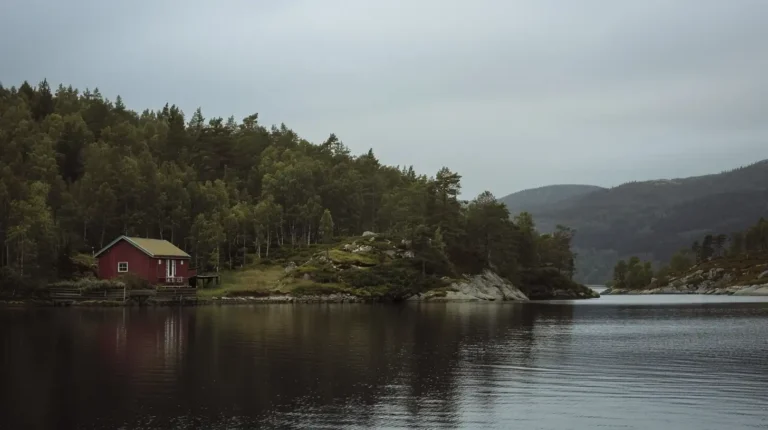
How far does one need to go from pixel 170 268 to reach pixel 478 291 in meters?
63.0

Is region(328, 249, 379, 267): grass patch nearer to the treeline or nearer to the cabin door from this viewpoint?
the treeline

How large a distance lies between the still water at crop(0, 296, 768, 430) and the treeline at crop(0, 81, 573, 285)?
4828cm

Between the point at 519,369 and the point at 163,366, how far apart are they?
2043 cm

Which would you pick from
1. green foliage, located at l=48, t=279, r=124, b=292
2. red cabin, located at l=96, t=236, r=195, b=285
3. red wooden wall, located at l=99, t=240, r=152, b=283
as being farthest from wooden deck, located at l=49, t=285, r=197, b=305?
red wooden wall, located at l=99, t=240, r=152, b=283

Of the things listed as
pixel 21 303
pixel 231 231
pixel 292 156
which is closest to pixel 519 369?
pixel 21 303

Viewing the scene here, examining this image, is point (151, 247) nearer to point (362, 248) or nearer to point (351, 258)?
point (351, 258)

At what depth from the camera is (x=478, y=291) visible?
5404 inches

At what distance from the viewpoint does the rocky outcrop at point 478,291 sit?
426 feet

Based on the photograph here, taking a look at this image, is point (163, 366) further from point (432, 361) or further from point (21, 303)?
point (21, 303)

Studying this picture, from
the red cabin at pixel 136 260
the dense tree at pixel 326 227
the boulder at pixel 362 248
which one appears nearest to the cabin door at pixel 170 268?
the red cabin at pixel 136 260

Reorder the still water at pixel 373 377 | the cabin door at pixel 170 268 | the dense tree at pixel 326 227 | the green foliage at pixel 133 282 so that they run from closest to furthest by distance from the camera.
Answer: the still water at pixel 373 377
the green foliage at pixel 133 282
the cabin door at pixel 170 268
the dense tree at pixel 326 227

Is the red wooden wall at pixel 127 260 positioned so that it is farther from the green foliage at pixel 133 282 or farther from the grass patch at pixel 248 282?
the grass patch at pixel 248 282

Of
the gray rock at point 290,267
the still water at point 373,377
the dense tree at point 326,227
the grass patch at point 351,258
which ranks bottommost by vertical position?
the still water at point 373,377

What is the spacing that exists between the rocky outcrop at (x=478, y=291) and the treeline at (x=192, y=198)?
446 cm
